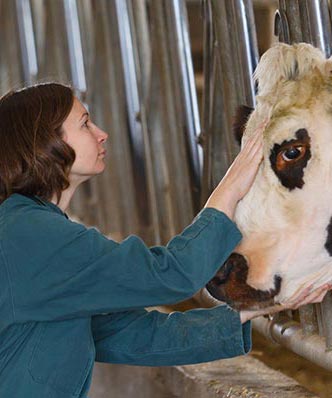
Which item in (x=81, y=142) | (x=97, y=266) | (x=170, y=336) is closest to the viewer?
(x=97, y=266)

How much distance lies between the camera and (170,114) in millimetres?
4203

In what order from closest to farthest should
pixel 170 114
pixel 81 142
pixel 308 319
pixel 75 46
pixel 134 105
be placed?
pixel 81 142, pixel 308 319, pixel 170 114, pixel 134 105, pixel 75 46

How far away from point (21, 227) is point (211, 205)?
0.35 meters

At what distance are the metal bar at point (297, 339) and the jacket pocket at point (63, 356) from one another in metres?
0.83

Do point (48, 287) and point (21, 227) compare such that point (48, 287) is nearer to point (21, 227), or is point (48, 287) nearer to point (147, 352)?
point (21, 227)

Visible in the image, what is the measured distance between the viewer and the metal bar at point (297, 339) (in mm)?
2696

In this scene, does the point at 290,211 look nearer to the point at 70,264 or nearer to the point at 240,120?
the point at 240,120

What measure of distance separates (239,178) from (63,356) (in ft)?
1.56

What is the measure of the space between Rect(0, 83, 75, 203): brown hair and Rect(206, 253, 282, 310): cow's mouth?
1.19ft

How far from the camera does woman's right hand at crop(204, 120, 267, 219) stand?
1.92 meters

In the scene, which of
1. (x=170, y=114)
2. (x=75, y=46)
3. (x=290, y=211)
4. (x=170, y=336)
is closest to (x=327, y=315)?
Answer: (x=170, y=336)

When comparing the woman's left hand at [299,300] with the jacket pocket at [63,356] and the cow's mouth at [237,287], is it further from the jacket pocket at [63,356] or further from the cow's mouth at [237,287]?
the jacket pocket at [63,356]

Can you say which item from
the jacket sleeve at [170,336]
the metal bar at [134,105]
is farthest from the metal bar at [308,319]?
the metal bar at [134,105]

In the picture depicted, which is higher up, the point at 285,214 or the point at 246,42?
the point at 246,42
